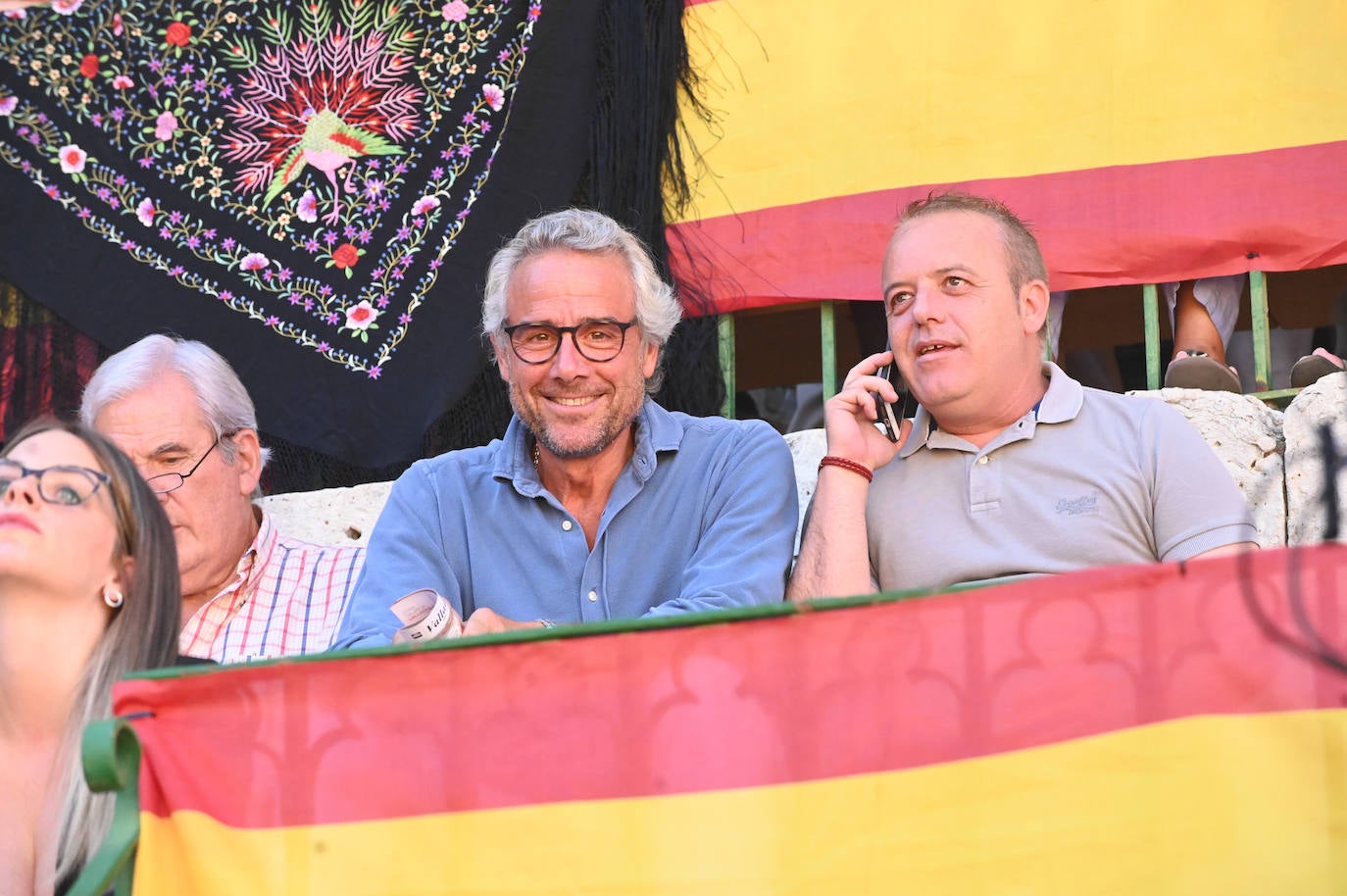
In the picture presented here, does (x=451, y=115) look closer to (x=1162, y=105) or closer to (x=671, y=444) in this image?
(x=671, y=444)

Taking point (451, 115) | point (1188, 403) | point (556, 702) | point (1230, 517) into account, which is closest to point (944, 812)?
point (556, 702)

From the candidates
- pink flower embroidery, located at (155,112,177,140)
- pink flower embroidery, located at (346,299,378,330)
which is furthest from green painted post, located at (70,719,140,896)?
pink flower embroidery, located at (155,112,177,140)

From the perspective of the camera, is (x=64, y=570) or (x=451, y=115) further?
(x=451, y=115)

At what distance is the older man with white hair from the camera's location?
126 inches

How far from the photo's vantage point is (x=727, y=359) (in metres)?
3.67

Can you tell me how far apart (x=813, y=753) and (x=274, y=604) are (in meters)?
1.91

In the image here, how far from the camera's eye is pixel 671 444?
284cm

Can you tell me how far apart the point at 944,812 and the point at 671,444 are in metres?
1.36

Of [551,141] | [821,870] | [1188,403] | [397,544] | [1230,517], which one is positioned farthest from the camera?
[551,141]

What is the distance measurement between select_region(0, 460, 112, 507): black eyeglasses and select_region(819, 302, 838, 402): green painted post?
186 centimetres

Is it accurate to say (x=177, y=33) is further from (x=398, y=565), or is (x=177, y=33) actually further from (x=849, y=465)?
(x=849, y=465)

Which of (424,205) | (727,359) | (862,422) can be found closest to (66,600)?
(862,422)

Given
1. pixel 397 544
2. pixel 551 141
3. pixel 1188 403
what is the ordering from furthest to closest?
pixel 551 141 → pixel 1188 403 → pixel 397 544

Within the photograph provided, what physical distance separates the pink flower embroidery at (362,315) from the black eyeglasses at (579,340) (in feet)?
2.86
